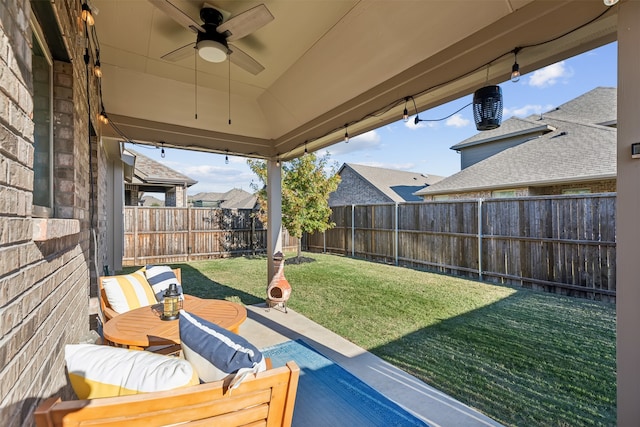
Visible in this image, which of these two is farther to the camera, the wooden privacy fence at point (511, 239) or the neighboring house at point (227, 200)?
the neighboring house at point (227, 200)

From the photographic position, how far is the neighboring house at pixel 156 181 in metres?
13.5

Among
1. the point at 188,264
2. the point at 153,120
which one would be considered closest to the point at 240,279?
the point at 188,264

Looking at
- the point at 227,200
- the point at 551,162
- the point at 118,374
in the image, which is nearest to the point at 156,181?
the point at 118,374

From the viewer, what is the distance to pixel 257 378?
47.0 inches

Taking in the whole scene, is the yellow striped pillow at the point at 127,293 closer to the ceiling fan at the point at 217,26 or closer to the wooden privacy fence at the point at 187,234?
the ceiling fan at the point at 217,26

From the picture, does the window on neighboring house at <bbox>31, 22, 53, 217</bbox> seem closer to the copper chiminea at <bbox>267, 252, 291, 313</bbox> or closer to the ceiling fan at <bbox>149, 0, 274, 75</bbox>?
the ceiling fan at <bbox>149, 0, 274, 75</bbox>

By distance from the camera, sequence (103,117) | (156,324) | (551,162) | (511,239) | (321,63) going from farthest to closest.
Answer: (551,162)
(511,239)
(103,117)
(321,63)
(156,324)

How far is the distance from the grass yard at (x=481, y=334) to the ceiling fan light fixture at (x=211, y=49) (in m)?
3.44

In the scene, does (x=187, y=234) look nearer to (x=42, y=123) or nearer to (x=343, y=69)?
Answer: (x=343, y=69)

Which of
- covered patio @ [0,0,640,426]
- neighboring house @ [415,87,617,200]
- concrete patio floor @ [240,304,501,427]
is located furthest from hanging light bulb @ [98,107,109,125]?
neighboring house @ [415,87,617,200]

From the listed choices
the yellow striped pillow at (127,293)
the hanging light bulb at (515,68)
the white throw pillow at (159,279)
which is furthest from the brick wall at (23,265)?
the hanging light bulb at (515,68)

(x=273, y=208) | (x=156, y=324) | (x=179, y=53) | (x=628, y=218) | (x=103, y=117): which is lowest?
(x=156, y=324)

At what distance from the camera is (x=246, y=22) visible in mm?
2404

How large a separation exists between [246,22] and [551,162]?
10087mm
